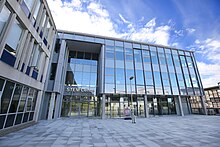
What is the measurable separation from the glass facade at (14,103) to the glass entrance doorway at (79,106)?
7965 millimetres

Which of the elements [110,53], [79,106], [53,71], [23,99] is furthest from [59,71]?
[110,53]

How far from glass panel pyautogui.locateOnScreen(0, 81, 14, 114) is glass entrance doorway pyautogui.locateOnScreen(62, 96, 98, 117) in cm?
1201

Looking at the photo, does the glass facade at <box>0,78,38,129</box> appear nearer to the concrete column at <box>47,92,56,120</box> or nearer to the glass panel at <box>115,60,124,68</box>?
the concrete column at <box>47,92,56,120</box>

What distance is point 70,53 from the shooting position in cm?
2269

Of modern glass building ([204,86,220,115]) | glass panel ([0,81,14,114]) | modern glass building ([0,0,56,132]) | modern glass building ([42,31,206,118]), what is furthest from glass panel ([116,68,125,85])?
modern glass building ([204,86,220,115])

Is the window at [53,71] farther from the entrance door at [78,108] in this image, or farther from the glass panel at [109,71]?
the glass panel at [109,71]

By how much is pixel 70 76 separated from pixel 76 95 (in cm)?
355

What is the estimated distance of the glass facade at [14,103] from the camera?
735cm

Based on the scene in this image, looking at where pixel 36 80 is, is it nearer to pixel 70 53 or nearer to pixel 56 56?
pixel 56 56

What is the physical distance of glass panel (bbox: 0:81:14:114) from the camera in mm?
7305

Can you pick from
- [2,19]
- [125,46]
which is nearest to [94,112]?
[125,46]

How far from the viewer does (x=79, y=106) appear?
19.7 meters

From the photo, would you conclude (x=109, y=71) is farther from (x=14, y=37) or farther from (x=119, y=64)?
(x=14, y=37)

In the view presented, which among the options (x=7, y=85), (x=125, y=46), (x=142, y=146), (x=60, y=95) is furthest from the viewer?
(x=125, y=46)
